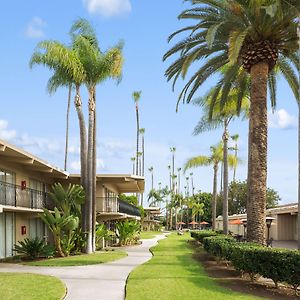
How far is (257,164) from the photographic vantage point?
739 inches

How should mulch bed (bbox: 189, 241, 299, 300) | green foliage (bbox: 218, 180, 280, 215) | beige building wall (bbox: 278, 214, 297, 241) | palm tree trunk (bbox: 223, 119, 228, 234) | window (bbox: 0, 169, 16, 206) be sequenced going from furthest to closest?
1. green foliage (bbox: 218, 180, 280, 215)
2. beige building wall (bbox: 278, 214, 297, 241)
3. palm tree trunk (bbox: 223, 119, 228, 234)
4. window (bbox: 0, 169, 16, 206)
5. mulch bed (bbox: 189, 241, 299, 300)

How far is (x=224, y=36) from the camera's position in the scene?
20203mm

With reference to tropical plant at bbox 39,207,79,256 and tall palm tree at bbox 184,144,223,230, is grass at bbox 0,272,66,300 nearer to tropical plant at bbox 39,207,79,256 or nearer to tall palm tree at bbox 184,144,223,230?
tropical plant at bbox 39,207,79,256

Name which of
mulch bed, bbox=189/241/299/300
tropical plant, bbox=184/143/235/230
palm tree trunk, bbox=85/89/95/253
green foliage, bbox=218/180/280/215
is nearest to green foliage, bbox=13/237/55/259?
palm tree trunk, bbox=85/89/95/253

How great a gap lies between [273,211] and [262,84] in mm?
26637

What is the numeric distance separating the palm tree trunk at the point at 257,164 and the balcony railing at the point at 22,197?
11.1 m

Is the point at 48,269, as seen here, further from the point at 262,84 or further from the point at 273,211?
the point at 273,211

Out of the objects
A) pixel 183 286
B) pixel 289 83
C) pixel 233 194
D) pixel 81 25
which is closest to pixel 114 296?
pixel 183 286

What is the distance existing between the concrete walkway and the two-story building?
319 centimetres

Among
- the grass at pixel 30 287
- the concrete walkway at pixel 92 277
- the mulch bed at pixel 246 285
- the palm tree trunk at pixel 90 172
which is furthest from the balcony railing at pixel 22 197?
the mulch bed at pixel 246 285

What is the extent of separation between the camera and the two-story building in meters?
23.3


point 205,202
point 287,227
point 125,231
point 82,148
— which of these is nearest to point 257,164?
point 82,148

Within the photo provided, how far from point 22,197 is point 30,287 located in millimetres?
12468

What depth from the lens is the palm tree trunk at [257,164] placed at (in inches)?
734
